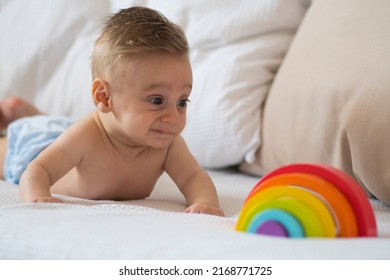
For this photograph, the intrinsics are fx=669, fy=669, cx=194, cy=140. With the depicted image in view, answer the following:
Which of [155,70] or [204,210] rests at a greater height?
[155,70]

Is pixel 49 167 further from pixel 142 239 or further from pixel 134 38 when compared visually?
pixel 142 239

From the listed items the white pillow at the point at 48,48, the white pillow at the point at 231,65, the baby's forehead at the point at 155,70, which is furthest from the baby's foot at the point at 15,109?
the baby's forehead at the point at 155,70

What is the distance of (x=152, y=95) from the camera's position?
127 centimetres

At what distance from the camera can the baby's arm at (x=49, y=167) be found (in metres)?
1.23

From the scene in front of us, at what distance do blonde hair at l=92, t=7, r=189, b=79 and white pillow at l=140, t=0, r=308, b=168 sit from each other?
17.1 inches

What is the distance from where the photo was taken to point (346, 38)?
1.48 metres

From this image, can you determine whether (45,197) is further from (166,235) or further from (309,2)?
(309,2)

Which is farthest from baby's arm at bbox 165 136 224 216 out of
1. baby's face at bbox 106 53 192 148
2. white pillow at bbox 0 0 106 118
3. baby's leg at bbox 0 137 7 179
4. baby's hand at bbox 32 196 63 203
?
white pillow at bbox 0 0 106 118

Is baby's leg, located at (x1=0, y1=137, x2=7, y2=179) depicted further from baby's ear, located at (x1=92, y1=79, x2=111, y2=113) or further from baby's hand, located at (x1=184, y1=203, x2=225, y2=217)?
baby's hand, located at (x1=184, y1=203, x2=225, y2=217)

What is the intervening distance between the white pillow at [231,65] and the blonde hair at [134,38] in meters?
0.43

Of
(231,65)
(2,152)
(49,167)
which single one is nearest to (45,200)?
(49,167)

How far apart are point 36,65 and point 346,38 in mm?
1039

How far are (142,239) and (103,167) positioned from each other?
45 centimetres
